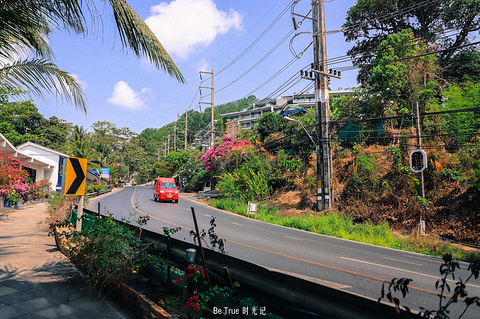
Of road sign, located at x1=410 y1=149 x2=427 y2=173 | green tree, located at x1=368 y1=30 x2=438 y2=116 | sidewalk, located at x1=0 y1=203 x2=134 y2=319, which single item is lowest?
sidewalk, located at x1=0 y1=203 x2=134 y2=319

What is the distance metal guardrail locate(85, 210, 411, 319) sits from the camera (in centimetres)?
246

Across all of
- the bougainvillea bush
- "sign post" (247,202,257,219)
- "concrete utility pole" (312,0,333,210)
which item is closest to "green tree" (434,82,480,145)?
"concrete utility pole" (312,0,333,210)

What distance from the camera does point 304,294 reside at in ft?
9.50

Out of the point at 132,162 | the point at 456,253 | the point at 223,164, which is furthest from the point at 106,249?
the point at 132,162

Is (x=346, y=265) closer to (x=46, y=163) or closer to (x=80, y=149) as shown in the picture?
(x=46, y=163)

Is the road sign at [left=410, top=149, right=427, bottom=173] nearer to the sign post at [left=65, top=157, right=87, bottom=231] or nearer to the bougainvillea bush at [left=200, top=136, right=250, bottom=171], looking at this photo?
the sign post at [left=65, top=157, right=87, bottom=231]

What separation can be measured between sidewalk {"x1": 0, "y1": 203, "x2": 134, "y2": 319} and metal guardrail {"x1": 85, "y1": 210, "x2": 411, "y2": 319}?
7.22 ft

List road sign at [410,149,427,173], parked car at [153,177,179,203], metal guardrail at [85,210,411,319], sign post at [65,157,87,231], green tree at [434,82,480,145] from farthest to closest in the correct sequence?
parked car at [153,177,179,203], green tree at [434,82,480,145], road sign at [410,149,427,173], sign post at [65,157,87,231], metal guardrail at [85,210,411,319]

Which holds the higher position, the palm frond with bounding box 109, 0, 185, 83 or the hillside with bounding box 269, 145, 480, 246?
the palm frond with bounding box 109, 0, 185, 83

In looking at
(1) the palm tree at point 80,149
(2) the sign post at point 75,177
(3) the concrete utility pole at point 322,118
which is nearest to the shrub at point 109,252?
(2) the sign post at point 75,177

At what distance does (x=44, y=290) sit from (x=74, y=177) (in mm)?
2473

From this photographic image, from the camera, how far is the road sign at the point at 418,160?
17477 mm

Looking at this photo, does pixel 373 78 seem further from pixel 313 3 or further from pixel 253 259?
pixel 253 259

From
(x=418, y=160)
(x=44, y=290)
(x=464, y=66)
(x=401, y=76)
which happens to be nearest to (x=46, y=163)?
(x=44, y=290)
